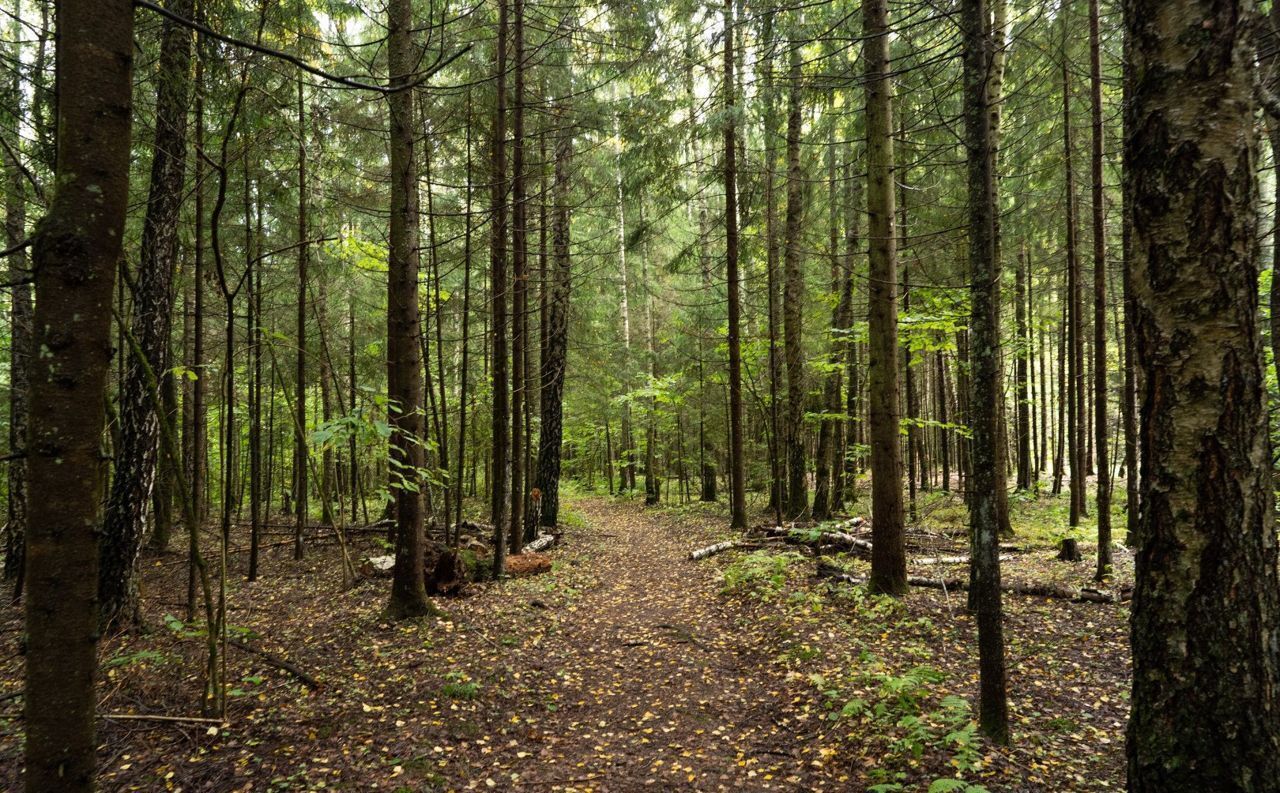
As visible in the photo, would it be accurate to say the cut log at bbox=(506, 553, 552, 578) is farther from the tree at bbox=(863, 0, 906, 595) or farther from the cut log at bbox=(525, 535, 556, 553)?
the tree at bbox=(863, 0, 906, 595)

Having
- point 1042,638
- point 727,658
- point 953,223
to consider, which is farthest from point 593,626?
point 953,223

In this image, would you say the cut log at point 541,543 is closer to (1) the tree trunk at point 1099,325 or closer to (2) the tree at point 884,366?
(2) the tree at point 884,366

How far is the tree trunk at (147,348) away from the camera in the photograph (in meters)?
6.20

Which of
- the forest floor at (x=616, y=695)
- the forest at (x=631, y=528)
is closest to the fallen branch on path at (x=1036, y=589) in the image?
the forest at (x=631, y=528)

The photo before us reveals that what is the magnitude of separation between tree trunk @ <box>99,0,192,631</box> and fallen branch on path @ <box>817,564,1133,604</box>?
8.90 metres

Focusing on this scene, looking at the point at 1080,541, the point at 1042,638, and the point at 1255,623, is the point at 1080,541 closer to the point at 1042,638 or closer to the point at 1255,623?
the point at 1042,638

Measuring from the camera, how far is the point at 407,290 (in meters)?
7.09

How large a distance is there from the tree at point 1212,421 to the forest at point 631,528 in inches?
0.6

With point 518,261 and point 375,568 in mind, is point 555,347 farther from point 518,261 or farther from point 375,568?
point 375,568

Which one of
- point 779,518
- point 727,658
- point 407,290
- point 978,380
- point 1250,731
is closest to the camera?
point 1250,731

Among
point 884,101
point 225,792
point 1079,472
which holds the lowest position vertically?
point 225,792

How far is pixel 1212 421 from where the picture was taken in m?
2.51

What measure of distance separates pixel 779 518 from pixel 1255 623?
10.6 m

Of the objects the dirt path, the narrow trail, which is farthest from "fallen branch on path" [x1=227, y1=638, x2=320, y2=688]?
the narrow trail
